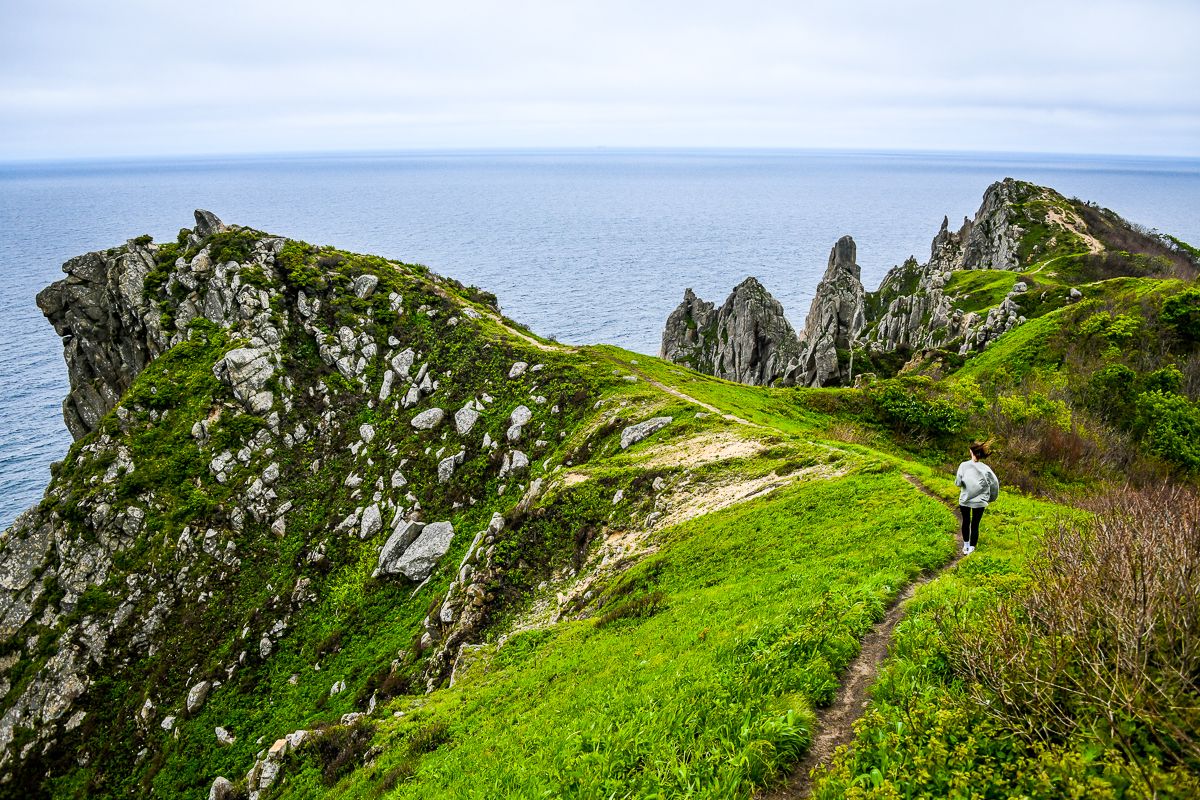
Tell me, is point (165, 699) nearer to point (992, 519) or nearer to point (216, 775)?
point (216, 775)

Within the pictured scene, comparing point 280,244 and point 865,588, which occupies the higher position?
point 280,244

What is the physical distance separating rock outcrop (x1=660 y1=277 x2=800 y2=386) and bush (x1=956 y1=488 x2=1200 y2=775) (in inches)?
3347

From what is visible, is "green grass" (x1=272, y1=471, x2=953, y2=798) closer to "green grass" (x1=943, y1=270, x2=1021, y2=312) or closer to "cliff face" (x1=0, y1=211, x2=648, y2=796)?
"cliff face" (x1=0, y1=211, x2=648, y2=796)

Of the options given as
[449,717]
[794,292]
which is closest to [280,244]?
[449,717]

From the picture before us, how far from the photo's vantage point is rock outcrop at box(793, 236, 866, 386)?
8256 cm

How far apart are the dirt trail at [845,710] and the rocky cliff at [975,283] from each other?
67.9 m

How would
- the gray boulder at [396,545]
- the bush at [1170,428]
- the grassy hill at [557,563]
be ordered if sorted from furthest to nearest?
the gray boulder at [396,545], the bush at [1170,428], the grassy hill at [557,563]

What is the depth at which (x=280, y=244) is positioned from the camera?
58625 millimetres

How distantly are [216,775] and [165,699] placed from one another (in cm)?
691

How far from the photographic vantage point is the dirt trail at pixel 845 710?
9.19 meters

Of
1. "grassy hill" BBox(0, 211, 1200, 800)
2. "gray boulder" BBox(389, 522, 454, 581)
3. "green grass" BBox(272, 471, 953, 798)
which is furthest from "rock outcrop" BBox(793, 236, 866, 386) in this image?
"green grass" BBox(272, 471, 953, 798)

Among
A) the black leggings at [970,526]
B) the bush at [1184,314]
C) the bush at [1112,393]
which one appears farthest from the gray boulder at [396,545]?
the bush at [1184,314]

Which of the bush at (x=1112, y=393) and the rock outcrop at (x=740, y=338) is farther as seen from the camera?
the rock outcrop at (x=740, y=338)

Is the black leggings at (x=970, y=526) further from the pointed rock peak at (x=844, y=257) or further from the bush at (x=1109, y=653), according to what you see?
the pointed rock peak at (x=844, y=257)
